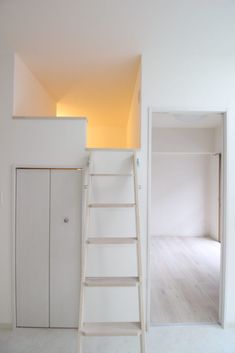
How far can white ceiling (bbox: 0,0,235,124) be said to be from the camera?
1799 mm

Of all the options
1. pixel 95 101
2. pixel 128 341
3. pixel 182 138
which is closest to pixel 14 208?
pixel 128 341

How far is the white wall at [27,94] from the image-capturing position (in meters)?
2.34

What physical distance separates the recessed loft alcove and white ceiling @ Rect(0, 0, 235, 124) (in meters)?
0.18

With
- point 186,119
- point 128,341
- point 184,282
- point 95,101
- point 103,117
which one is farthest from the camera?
point 103,117

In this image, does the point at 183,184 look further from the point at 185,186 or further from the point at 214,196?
the point at 214,196

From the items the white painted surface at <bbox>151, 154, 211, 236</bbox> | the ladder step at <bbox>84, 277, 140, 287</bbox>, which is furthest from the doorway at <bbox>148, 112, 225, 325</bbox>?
the ladder step at <bbox>84, 277, 140, 287</bbox>

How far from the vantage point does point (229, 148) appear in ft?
7.70

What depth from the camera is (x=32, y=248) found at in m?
2.31

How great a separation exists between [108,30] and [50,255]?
223cm

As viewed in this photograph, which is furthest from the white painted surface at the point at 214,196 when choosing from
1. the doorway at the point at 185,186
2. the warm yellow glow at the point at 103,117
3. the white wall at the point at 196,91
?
the white wall at the point at 196,91

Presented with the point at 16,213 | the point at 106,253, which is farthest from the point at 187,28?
the point at 16,213

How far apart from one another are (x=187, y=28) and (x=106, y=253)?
2.23 m

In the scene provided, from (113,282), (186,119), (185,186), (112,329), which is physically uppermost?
(186,119)

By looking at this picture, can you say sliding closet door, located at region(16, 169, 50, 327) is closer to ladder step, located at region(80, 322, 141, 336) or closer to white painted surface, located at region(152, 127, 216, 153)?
ladder step, located at region(80, 322, 141, 336)
